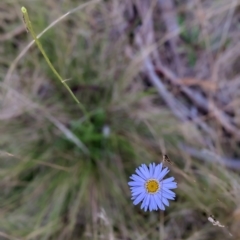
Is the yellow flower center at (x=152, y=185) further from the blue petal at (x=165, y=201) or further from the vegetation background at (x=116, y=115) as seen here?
the vegetation background at (x=116, y=115)

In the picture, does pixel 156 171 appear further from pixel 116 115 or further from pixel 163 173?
pixel 116 115

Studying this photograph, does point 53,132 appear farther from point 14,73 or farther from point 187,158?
point 187,158

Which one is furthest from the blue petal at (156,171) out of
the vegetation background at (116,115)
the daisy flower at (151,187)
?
the vegetation background at (116,115)

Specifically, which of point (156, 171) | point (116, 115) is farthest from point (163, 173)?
point (116, 115)

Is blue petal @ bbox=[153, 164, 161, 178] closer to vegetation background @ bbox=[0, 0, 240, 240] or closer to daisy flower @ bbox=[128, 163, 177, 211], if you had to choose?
daisy flower @ bbox=[128, 163, 177, 211]

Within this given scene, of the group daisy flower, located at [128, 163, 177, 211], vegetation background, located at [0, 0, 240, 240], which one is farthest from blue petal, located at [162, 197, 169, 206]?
vegetation background, located at [0, 0, 240, 240]
